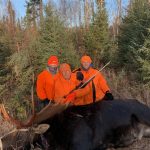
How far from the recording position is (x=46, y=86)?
916 centimetres

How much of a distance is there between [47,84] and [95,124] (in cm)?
198

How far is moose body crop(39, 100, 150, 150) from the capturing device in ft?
23.6

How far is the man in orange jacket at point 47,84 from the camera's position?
8.98 metres

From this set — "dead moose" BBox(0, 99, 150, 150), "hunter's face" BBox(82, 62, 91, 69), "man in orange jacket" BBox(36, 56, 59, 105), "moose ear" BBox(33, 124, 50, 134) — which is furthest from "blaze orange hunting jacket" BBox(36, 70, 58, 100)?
"moose ear" BBox(33, 124, 50, 134)

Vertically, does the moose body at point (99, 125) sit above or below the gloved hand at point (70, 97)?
below

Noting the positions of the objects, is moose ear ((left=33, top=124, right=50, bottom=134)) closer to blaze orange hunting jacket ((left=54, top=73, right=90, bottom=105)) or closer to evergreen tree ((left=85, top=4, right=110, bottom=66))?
blaze orange hunting jacket ((left=54, top=73, right=90, bottom=105))

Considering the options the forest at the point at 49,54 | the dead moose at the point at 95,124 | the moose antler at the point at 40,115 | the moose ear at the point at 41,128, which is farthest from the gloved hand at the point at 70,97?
the forest at the point at 49,54

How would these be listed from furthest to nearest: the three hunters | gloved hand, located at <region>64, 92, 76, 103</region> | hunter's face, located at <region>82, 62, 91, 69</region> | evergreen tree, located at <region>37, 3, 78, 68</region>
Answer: evergreen tree, located at <region>37, 3, 78, 68</region>, hunter's face, located at <region>82, 62, 91, 69</region>, the three hunters, gloved hand, located at <region>64, 92, 76, 103</region>

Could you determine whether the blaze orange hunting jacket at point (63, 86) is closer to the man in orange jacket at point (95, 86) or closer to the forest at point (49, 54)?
the man in orange jacket at point (95, 86)

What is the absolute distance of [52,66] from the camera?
9.54 metres

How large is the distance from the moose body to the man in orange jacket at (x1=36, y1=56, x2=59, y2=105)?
1348 mm

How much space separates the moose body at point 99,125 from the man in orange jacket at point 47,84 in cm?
135

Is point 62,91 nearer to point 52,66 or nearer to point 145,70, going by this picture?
point 52,66

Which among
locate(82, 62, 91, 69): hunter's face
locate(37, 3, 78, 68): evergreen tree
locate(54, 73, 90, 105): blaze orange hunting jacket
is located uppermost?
locate(37, 3, 78, 68): evergreen tree
